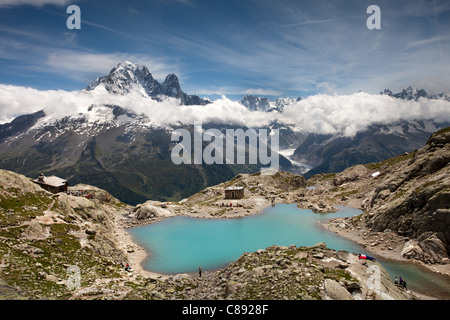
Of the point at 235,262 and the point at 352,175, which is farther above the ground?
the point at 352,175

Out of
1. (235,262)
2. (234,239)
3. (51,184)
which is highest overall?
(51,184)

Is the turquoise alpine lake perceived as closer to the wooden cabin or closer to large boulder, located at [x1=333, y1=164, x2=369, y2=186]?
the wooden cabin

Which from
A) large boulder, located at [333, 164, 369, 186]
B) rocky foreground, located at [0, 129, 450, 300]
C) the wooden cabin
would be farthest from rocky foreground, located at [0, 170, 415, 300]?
large boulder, located at [333, 164, 369, 186]

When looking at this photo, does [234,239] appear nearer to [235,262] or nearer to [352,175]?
[235,262]

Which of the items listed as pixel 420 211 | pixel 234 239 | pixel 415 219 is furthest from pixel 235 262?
pixel 420 211

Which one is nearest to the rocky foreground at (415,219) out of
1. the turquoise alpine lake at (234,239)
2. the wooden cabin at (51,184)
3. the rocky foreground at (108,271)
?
the turquoise alpine lake at (234,239)

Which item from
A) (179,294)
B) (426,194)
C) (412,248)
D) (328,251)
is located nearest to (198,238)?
(179,294)
